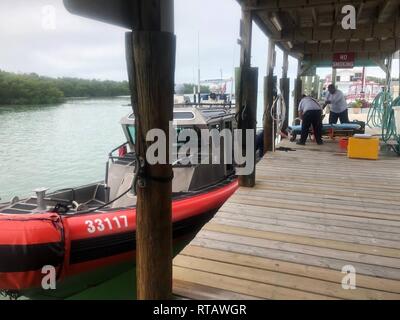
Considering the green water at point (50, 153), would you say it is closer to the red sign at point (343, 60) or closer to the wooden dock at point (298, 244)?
the wooden dock at point (298, 244)

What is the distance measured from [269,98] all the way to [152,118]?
4954mm

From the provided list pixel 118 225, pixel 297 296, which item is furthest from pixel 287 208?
pixel 118 225

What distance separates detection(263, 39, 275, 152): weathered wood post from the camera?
6.46 meters

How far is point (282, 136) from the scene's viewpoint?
31.4ft

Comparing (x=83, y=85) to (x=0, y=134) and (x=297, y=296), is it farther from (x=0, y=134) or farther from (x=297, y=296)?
(x=297, y=296)

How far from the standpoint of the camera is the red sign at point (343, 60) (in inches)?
397

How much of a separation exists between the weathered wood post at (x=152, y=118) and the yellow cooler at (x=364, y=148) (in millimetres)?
5627

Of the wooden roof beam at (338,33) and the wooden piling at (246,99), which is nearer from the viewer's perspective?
the wooden piling at (246,99)

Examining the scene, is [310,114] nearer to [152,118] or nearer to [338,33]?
[338,33]

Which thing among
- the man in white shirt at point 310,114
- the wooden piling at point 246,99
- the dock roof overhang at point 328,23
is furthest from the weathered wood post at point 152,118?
the man in white shirt at point 310,114

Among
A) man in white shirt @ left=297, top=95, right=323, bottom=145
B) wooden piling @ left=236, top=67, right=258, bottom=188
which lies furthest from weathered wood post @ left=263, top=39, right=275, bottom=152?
wooden piling @ left=236, top=67, right=258, bottom=188

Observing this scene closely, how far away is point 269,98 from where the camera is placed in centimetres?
648

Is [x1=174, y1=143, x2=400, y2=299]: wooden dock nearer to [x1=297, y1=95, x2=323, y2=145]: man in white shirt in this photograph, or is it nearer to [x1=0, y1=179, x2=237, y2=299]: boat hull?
[x1=0, y1=179, x2=237, y2=299]: boat hull

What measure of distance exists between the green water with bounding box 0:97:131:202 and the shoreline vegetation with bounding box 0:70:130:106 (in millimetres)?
15196
